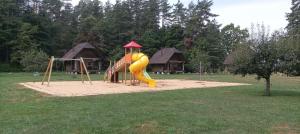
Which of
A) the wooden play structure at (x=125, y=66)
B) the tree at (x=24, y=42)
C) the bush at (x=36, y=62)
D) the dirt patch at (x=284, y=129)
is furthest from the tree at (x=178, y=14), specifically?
the dirt patch at (x=284, y=129)

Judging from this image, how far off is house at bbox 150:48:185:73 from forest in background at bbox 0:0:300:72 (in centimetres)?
162

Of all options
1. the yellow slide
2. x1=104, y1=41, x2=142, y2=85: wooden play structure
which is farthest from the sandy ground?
x1=104, y1=41, x2=142, y2=85: wooden play structure

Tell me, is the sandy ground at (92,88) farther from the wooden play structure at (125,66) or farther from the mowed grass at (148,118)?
the mowed grass at (148,118)

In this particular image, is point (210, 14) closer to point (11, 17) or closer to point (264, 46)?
point (11, 17)

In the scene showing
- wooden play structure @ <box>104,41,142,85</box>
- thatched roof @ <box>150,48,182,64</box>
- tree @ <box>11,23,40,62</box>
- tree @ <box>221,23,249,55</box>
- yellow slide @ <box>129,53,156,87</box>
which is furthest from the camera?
tree @ <box>221,23,249,55</box>

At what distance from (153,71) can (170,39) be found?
746 centimetres

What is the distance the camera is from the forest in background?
55844 mm

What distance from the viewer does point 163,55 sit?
55.9m

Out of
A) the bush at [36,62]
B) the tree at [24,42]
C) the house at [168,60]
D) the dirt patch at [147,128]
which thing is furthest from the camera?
the house at [168,60]

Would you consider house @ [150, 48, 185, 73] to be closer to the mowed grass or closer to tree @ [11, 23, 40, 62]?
tree @ [11, 23, 40, 62]

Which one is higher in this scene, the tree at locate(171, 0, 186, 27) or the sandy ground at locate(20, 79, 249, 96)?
the tree at locate(171, 0, 186, 27)

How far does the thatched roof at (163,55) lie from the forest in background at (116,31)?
9.25 ft

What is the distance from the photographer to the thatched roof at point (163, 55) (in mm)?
54344

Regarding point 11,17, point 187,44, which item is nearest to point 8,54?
point 11,17
